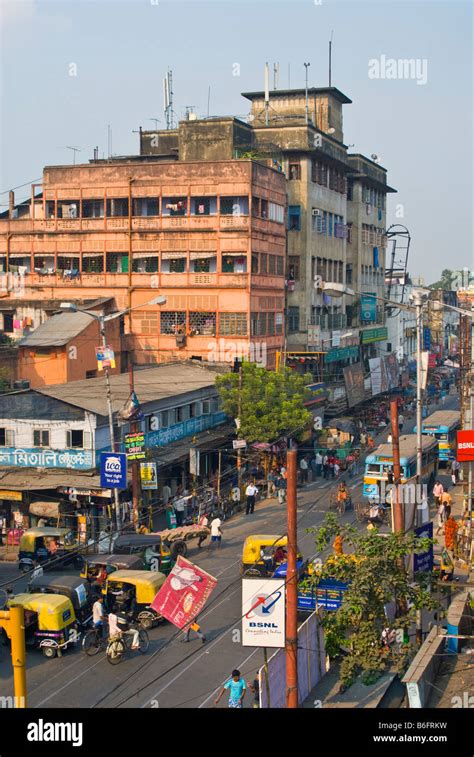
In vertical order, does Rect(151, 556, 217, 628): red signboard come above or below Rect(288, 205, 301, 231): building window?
below

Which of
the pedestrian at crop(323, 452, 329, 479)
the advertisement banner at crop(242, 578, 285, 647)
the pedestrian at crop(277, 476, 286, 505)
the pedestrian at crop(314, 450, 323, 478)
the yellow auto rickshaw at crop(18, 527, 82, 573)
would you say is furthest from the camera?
the pedestrian at crop(314, 450, 323, 478)

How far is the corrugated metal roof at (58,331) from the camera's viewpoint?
46.3 m

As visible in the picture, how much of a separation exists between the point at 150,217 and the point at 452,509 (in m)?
23.9

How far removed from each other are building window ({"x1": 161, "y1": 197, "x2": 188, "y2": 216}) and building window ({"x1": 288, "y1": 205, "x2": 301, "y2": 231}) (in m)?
10.7

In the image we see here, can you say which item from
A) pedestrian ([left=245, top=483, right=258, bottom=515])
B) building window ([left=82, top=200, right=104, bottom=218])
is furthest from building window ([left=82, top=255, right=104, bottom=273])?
pedestrian ([left=245, top=483, right=258, bottom=515])

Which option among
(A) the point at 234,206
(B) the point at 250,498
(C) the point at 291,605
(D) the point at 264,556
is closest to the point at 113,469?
(D) the point at 264,556

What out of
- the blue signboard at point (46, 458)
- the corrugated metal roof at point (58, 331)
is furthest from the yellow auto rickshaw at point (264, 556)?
the corrugated metal roof at point (58, 331)

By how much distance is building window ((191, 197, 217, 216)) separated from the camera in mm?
53000

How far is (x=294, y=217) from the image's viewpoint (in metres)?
62.2

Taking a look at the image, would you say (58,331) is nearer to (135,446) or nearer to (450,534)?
(135,446)

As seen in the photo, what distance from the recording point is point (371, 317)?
7650 centimetres

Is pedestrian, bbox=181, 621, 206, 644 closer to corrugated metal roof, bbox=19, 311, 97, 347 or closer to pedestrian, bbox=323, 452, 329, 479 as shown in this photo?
pedestrian, bbox=323, 452, 329, 479
